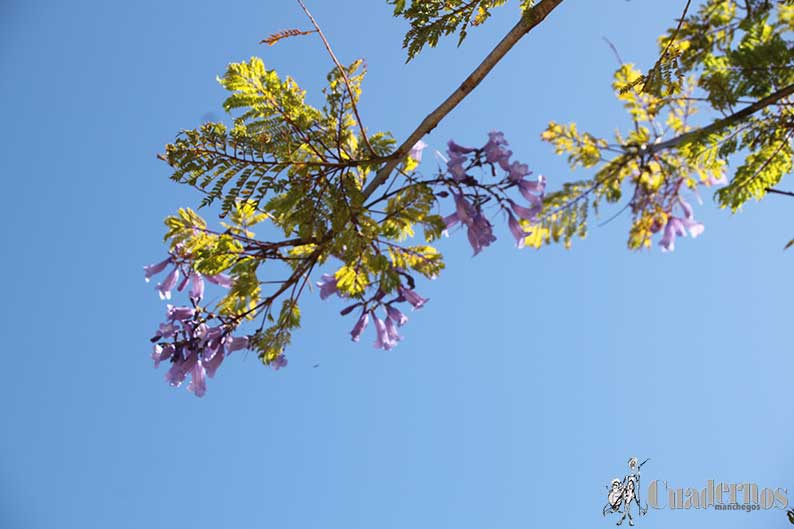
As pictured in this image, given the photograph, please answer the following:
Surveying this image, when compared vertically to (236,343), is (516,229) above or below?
above

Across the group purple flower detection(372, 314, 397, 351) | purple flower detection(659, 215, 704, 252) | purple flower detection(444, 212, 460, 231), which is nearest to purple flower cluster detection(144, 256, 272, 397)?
purple flower detection(372, 314, 397, 351)

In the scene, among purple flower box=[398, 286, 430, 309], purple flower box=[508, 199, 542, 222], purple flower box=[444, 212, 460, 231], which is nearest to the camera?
purple flower box=[508, 199, 542, 222]

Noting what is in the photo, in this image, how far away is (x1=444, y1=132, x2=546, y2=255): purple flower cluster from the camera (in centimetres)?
205

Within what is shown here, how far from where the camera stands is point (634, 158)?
1.82 meters

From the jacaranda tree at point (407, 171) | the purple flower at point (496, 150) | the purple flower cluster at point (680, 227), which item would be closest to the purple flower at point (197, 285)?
the jacaranda tree at point (407, 171)

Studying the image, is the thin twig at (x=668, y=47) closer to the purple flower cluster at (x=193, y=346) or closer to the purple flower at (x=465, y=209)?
the purple flower at (x=465, y=209)

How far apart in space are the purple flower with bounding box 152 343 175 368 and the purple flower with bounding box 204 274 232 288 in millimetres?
339

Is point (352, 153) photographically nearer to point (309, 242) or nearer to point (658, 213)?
point (309, 242)

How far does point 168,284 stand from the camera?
2.77 meters

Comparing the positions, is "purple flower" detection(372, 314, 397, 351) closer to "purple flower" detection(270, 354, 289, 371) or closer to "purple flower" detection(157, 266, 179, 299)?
"purple flower" detection(270, 354, 289, 371)

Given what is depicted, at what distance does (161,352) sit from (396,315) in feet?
3.27

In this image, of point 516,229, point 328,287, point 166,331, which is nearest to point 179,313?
point 166,331

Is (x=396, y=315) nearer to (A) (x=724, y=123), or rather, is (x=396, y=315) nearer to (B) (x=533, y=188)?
(B) (x=533, y=188)

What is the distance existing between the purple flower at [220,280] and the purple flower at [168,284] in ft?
0.43
